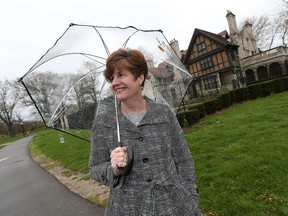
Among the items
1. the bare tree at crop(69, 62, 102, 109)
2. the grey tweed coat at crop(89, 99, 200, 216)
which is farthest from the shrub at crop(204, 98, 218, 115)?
the grey tweed coat at crop(89, 99, 200, 216)

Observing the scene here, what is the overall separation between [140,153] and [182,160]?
420 millimetres

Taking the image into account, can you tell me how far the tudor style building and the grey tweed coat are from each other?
2966 cm

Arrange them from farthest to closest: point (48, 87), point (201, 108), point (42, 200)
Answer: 1. point (201, 108)
2. point (42, 200)
3. point (48, 87)

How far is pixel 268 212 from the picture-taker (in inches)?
130

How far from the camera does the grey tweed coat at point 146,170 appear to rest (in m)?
1.68

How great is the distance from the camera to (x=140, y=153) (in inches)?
67.6

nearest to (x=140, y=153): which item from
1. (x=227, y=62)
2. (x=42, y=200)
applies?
(x=42, y=200)

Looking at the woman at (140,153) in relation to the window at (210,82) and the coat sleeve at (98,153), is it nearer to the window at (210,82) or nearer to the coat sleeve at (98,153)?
the coat sleeve at (98,153)

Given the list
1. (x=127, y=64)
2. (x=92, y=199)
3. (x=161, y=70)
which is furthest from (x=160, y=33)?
(x=92, y=199)

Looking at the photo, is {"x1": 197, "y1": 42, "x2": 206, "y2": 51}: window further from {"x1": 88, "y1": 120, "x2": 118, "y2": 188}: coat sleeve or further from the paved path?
{"x1": 88, "y1": 120, "x2": 118, "y2": 188}: coat sleeve

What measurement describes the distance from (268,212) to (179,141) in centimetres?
228

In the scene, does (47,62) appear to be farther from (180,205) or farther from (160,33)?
(180,205)

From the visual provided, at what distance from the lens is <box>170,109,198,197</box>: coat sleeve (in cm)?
192

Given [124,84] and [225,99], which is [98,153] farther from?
[225,99]
